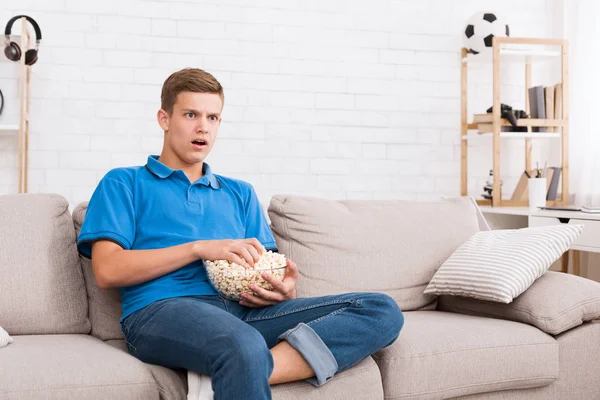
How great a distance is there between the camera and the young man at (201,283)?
1.62m

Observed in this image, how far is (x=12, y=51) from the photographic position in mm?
3453

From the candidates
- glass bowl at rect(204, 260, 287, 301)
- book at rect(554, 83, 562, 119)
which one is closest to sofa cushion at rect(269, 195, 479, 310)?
glass bowl at rect(204, 260, 287, 301)

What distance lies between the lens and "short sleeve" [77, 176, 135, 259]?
1.89 meters

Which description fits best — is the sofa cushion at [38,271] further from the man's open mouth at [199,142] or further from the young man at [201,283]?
the man's open mouth at [199,142]

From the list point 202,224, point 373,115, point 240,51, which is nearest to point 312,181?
point 373,115

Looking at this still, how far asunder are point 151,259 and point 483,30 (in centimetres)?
288

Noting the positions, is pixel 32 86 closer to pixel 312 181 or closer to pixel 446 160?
pixel 312 181

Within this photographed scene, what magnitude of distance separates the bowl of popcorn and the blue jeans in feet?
0.21

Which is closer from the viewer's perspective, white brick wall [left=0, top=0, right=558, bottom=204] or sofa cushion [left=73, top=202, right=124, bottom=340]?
sofa cushion [left=73, top=202, right=124, bottom=340]

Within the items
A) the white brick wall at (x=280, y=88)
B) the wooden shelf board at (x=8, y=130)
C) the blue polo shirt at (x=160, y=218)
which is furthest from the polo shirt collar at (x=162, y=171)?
the white brick wall at (x=280, y=88)

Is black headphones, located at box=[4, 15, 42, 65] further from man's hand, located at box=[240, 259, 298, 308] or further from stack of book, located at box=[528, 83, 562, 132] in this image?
stack of book, located at box=[528, 83, 562, 132]

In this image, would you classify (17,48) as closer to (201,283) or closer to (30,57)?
(30,57)

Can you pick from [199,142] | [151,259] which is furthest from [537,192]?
[151,259]

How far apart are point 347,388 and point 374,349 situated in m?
0.12
